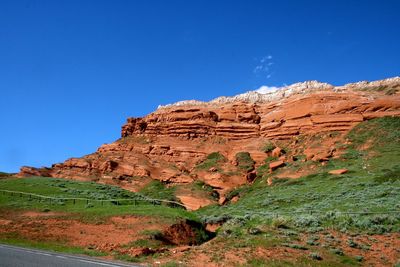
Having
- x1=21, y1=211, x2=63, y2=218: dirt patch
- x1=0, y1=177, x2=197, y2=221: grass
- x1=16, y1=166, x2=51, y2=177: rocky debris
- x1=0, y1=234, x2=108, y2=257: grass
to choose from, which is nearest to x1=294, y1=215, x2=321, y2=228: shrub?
x1=0, y1=177, x2=197, y2=221: grass

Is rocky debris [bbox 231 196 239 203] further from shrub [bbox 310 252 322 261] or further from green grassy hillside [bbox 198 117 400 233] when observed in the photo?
shrub [bbox 310 252 322 261]

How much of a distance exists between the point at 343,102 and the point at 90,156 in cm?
4871

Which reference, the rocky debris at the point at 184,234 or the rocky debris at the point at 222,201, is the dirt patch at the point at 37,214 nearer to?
the rocky debris at the point at 184,234

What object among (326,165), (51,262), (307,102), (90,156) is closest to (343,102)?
(307,102)

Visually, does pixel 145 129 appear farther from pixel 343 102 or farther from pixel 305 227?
pixel 305 227

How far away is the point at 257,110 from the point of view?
83.2 metres

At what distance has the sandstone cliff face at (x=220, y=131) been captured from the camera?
65.1 m

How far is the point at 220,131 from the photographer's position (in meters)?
78.6

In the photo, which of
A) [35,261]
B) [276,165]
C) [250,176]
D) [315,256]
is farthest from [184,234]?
[250,176]

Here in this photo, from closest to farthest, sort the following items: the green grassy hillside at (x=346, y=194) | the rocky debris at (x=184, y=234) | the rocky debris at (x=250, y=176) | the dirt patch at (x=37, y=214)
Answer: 1. the rocky debris at (x=184, y=234)
2. the green grassy hillside at (x=346, y=194)
3. the dirt patch at (x=37, y=214)
4. the rocky debris at (x=250, y=176)

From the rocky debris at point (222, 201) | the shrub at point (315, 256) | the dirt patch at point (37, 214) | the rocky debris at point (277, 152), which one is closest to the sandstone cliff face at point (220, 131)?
the rocky debris at point (277, 152)

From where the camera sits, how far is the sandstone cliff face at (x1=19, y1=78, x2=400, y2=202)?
213ft

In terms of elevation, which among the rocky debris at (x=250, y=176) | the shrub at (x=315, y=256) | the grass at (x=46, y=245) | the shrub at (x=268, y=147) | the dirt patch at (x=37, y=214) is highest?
the shrub at (x=268, y=147)

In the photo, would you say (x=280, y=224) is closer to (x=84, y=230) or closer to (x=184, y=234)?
(x=184, y=234)
